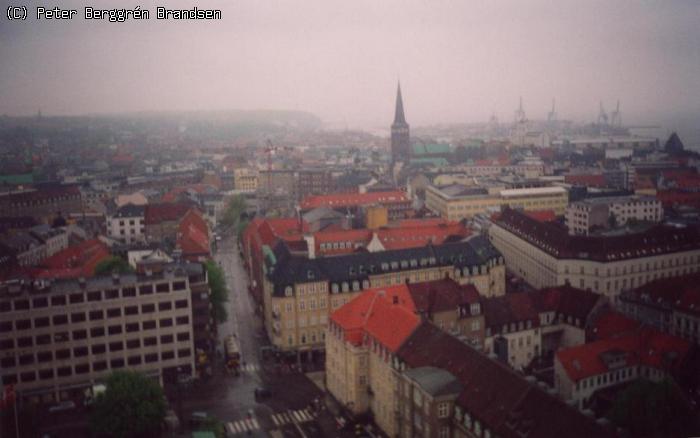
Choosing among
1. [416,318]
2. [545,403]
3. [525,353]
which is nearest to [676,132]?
[525,353]

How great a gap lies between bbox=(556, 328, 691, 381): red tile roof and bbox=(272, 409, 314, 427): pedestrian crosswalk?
4.75m

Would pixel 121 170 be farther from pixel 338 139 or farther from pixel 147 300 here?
pixel 338 139

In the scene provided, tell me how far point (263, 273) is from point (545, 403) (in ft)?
35.3

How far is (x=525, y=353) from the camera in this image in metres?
14.6

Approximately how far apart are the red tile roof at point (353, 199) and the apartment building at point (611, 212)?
7.47 meters

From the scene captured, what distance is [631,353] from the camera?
40.9 feet

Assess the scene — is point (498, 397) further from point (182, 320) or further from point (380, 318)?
point (182, 320)

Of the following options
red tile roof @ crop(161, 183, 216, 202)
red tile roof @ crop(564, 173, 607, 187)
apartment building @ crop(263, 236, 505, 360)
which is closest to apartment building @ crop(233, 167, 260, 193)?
red tile roof @ crop(161, 183, 216, 202)

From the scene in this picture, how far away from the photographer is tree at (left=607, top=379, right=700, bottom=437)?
31.4 feet

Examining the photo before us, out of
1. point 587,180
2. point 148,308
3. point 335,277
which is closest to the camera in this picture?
point 148,308

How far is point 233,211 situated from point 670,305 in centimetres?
1690

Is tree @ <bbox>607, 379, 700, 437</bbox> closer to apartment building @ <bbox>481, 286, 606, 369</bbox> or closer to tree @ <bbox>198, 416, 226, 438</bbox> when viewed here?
apartment building @ <bbox>481, 286, 606, 369</bbox>

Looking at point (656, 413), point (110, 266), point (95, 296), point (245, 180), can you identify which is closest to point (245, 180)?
point (245, 180)

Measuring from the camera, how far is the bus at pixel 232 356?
49.4ft
